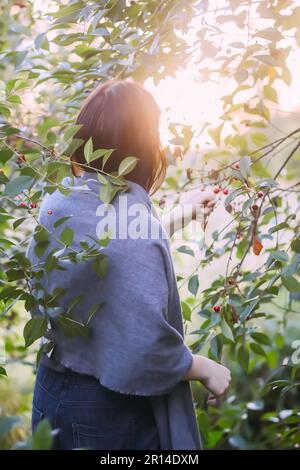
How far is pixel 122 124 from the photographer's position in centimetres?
114

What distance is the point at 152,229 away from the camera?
111cm

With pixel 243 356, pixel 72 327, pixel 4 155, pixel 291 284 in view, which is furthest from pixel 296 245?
pixel 4 155

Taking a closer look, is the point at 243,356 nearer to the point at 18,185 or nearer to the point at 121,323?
the point at 121,323

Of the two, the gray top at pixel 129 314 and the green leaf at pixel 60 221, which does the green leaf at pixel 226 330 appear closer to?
the gray top at pixel 129 314

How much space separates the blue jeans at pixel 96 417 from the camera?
44.0 inches

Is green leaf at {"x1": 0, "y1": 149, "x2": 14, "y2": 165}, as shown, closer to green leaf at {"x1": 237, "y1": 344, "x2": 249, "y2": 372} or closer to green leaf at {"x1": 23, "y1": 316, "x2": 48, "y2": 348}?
green leaf at {"x1": 23, "y1": 316, "x2": 48, "y2": 348}

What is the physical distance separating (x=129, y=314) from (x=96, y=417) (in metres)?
0.19

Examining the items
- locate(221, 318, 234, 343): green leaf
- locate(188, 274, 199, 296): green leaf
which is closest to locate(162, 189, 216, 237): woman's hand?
locate(188, 274, 199, 296): green leaf

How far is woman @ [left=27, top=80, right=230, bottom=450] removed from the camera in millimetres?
1071

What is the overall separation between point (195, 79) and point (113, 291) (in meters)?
0.60

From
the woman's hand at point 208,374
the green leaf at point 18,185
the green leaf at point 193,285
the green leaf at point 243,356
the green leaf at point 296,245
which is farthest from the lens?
the green leaf at point 243,356

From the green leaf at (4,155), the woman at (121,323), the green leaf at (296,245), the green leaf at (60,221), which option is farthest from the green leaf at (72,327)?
the green leaf at (296,245)
